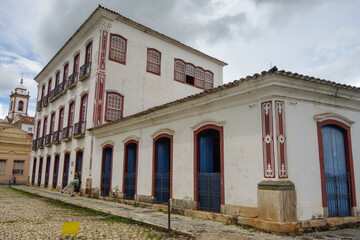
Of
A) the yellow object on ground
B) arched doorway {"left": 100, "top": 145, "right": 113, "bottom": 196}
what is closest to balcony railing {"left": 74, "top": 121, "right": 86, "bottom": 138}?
arched doorway {"left": 100, "top": 145, "right": 113, "bottom": 196}

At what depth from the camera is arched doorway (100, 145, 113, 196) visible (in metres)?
13.6

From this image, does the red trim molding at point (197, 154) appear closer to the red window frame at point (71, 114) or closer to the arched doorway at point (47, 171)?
the red window frame at point (71, 114)

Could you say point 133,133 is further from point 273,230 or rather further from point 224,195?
point 273,230

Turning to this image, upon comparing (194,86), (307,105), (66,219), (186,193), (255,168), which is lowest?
(66,219)

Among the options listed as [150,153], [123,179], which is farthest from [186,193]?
[123,179]

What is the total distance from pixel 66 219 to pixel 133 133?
15.4 feet

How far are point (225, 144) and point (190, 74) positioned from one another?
12.8 meters

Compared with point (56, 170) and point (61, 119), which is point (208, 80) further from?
point (56, 170)

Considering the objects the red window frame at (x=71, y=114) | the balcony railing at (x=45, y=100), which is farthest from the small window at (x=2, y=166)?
the red window frame at (x=71, y=114)

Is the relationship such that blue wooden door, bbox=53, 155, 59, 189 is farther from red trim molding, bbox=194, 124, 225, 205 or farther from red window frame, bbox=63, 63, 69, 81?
red trim molding, bbox=194, 124, 225, 205

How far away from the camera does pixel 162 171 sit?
10508mm

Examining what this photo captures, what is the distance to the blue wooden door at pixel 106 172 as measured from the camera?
13590 millimetres

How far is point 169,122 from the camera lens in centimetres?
1038

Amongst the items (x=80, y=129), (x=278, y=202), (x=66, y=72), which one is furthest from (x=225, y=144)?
(x=66, y=72)
